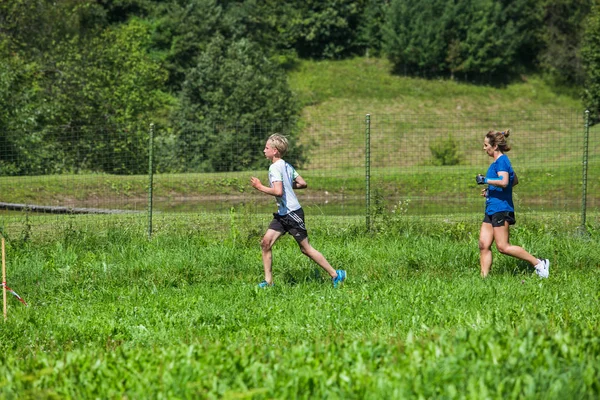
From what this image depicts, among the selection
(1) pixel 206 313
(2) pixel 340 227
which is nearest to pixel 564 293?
(1) pixel 206 313

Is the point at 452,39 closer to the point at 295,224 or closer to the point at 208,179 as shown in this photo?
the point at 208,179

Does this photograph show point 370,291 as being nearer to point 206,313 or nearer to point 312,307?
point 312,307

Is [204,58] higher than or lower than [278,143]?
higher

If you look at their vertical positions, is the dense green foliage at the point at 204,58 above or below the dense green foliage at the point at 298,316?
above

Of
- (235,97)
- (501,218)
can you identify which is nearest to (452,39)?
(235,97)

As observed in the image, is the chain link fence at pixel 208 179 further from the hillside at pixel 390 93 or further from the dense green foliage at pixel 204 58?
the hillside at pixel 390 93

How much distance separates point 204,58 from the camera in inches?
1436

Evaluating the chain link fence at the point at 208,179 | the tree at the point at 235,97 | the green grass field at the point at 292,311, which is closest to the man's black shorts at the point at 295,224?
the green grass field at the point at 292,311

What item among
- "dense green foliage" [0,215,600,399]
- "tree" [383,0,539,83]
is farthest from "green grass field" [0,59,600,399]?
"tree" [383,0,539,83]

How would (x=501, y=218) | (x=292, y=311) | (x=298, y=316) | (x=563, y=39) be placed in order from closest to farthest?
(x=298, y=316) → (x=292, y=311) → (x=501, y=218) → (x=563, y=39)

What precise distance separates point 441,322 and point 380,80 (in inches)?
2117

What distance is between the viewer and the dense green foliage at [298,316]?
14.7 feet

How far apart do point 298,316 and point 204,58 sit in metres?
30.0

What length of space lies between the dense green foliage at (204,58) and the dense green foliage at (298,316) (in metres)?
9.68
